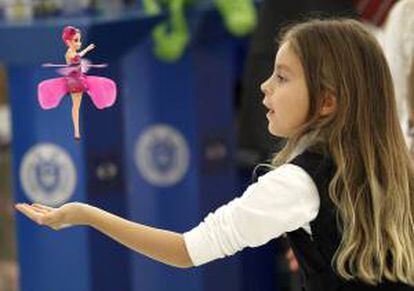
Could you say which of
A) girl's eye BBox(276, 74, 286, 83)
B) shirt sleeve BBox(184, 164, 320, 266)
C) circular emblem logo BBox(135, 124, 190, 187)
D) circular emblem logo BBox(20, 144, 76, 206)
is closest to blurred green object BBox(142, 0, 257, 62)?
circular emblem logo BBox(135, 124, 190, 187)

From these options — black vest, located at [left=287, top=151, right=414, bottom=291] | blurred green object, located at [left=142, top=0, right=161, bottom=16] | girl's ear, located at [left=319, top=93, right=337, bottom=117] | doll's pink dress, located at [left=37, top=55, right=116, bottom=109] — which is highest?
blurred green object, located at [left=142, top=0, right=161, bottom=16]

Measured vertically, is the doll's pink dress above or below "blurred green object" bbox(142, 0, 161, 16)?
below

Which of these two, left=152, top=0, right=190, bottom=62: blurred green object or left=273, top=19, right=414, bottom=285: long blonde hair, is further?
left=152, top=0, right=190, bottom=62: blurred green object

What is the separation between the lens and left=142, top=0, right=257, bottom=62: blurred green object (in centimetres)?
279

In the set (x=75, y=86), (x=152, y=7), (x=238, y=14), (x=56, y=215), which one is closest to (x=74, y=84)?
(x=75, y=86)

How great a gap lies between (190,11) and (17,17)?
51 centimetres

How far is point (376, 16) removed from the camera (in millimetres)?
2586

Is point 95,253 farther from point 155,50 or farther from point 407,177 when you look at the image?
point 407,177

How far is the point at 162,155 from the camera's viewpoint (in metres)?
2.91

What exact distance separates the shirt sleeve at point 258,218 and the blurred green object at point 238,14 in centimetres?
152

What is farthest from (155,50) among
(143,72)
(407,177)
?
(407,177)

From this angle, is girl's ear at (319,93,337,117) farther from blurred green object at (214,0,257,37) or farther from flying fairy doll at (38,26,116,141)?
blurred green object at (214,0,257,37)

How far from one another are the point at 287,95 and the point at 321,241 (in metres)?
0.22

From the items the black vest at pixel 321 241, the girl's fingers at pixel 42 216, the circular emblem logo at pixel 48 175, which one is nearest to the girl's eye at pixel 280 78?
the black vest at pixel 321 241
